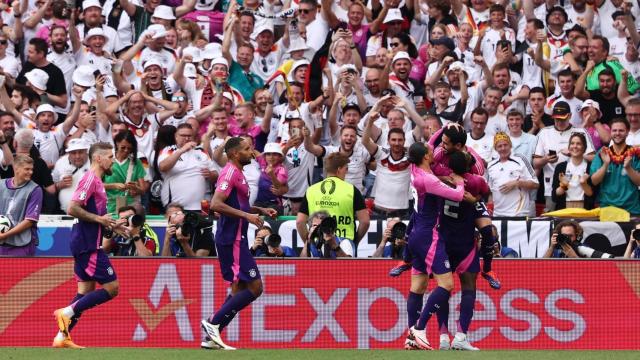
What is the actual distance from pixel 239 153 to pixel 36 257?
317cm

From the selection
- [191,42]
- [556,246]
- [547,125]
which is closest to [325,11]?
[191,42]

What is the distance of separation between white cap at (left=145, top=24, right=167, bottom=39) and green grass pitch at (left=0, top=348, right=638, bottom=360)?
26.2ft

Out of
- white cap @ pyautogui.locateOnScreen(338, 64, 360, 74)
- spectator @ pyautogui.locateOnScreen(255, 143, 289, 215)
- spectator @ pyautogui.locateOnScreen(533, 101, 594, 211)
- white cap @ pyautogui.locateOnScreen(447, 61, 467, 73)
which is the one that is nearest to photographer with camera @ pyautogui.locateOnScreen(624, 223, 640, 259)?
spectator @ pyautogui.locateOnScreen(533, 101, 594, 211)

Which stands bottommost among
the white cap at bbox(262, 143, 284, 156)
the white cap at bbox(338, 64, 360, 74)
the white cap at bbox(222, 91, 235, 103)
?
the white cap at bbox(262, 143, 284, 156)

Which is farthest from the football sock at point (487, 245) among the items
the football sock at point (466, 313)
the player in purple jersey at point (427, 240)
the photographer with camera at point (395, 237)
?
the photographer with camera at point (395, 237)

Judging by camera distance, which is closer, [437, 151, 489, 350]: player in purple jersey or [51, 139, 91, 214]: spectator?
[437, 151, 489, 350]: player in purple jersey

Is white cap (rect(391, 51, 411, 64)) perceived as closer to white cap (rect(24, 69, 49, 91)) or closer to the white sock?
white cap (rect(24, 69, 49, 91))

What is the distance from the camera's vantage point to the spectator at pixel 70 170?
17.8 m

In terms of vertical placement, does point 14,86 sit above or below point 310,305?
above

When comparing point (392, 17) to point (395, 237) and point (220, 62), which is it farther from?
point (395, 237)

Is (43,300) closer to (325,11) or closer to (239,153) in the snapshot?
(239,153)

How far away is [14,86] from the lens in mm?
19562

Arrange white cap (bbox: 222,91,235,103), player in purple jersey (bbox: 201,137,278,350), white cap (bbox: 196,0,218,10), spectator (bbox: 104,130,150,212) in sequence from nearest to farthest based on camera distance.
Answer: player in purple jersey (bbox: 201,137,278,350) → spectator (bbox: 104,130,150,212) → white cap (bbox: 222,91,235,103) → white cap (bbox: 196,0,218,10)

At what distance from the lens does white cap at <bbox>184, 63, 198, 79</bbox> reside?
2005cm
